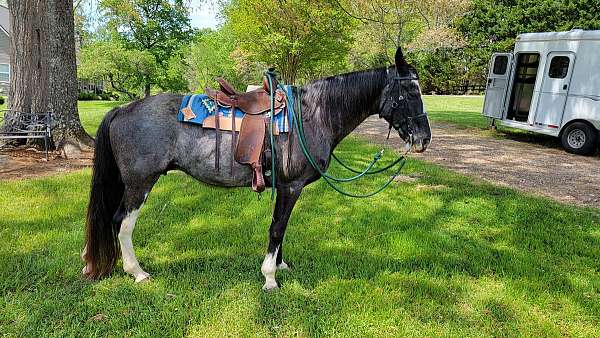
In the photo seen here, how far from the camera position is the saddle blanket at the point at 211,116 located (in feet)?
9.34

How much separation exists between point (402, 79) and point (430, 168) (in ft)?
14.9

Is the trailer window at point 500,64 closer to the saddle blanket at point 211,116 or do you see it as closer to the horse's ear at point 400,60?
the horse's ear at point 400,60

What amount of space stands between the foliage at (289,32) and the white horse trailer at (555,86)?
8.79 m

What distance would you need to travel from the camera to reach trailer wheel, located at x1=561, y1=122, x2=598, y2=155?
895cm

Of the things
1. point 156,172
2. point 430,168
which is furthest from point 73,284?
point 430,168

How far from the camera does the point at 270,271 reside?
3.00 metres

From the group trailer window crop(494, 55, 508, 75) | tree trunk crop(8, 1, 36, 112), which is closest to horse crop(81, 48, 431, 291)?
tree trunk crop(8, 1, 36, 112)

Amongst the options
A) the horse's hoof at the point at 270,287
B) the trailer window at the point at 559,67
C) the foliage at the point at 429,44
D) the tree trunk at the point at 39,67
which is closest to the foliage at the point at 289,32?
the foliage at the point at 429,44

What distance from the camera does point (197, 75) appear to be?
3344 cm

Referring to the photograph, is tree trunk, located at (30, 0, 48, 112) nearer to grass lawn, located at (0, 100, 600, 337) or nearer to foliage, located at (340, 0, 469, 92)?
grass lawn, located at (0, 100, 600, 337)

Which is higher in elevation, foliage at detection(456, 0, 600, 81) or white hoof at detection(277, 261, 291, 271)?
foliage at detection(456, 0, 600, 81)

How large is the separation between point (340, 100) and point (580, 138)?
8.98 m

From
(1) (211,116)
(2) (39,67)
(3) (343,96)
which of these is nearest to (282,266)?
(1) (211,116)

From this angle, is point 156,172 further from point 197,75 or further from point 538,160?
point 197,75
